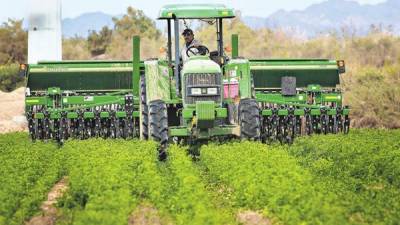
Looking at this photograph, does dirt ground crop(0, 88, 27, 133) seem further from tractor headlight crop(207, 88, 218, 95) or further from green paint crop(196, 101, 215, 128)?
green paint crop(196, 101, 215, 128)

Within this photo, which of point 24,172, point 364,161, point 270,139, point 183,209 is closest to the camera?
point 183,209

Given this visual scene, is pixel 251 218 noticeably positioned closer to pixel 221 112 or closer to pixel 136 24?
pixel 221 112

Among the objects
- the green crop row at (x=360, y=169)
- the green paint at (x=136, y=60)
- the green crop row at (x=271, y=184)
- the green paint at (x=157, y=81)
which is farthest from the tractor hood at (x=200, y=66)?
the green paint at (x=136, y=60)

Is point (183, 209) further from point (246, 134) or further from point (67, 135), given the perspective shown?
point (67, 135)

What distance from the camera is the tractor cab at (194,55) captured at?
19516mm

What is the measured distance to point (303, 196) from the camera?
40.1ft

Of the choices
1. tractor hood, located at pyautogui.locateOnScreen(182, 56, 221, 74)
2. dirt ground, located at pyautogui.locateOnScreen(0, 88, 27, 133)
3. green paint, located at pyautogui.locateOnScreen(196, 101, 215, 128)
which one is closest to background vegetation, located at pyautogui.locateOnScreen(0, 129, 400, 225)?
green paint, located at pyautogui.locateOnScreen(196, 101, 215, 128)

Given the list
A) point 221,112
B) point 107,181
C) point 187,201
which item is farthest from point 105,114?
point 187,201

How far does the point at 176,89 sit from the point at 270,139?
10.3 ft

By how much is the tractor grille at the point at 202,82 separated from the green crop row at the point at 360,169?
1.89 meters

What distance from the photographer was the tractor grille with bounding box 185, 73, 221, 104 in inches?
767

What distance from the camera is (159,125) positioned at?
1928 centimetres

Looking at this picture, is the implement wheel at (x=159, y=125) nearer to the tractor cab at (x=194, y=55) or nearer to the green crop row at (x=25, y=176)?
the tractor cab at (x=194, y=55)

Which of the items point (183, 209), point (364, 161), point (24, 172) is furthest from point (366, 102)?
point (183, 209)
